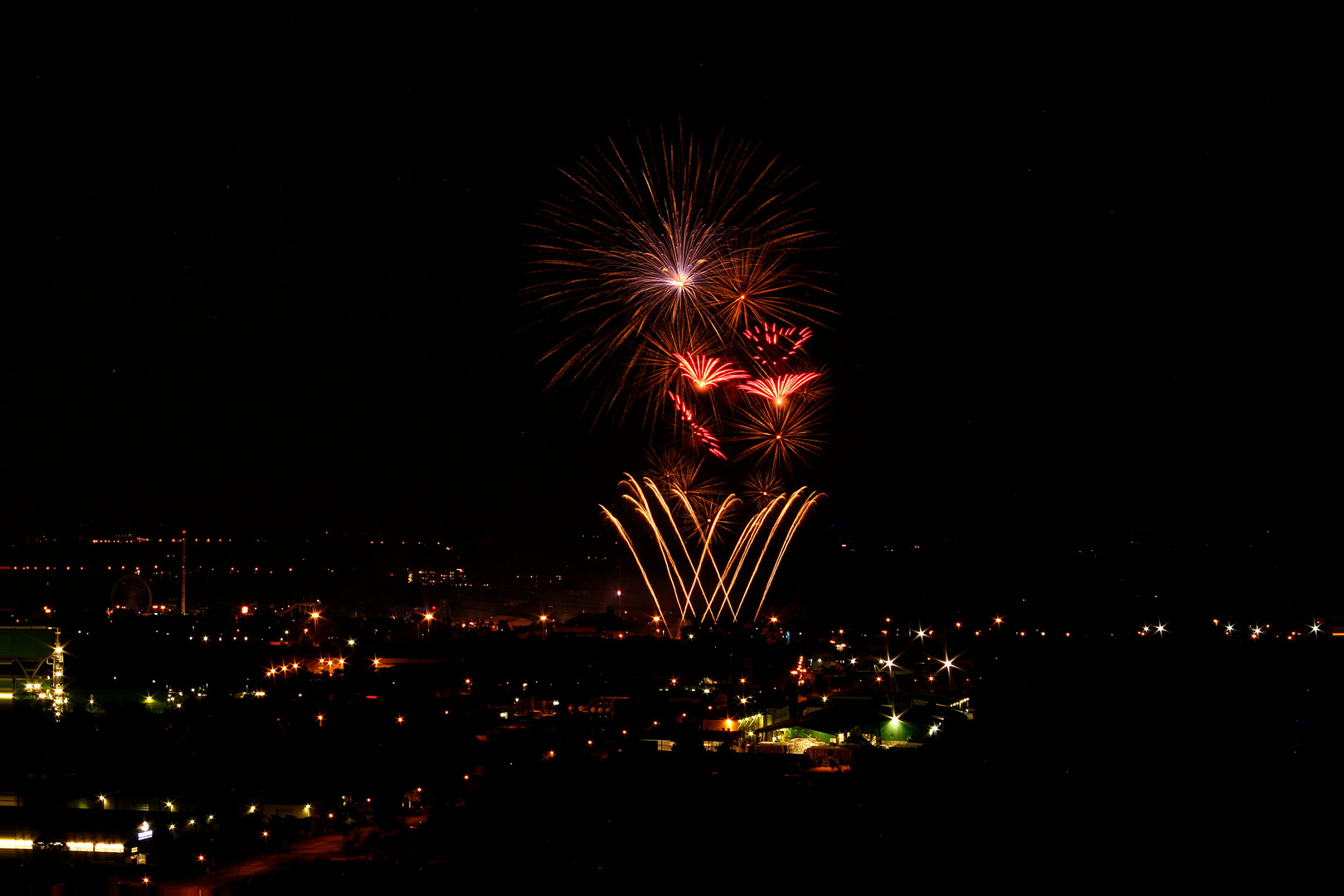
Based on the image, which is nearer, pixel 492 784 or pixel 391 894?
pixel 391 894

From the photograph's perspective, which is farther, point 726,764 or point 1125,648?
point 1125,648

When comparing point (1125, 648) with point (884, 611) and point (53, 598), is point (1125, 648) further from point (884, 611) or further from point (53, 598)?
point (53, 598)

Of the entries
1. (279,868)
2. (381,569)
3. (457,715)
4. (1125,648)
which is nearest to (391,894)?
(279,868)

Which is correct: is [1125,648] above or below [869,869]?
above

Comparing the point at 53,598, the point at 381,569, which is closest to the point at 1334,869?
the point at 53,598

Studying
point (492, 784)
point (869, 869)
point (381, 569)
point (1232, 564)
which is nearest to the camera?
point (869, 869)

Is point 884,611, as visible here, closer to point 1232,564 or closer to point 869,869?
point 1232,564

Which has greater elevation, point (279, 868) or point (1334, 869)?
point (1334, 869)

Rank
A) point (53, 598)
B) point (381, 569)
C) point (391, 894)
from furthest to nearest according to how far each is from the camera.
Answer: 1. point (381, 569)
2. point (53, 598)
3. point (391, 894)

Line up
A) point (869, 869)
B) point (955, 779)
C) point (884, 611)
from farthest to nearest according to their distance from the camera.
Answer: point (884, 611), point (955, 779), point (869, 869)
